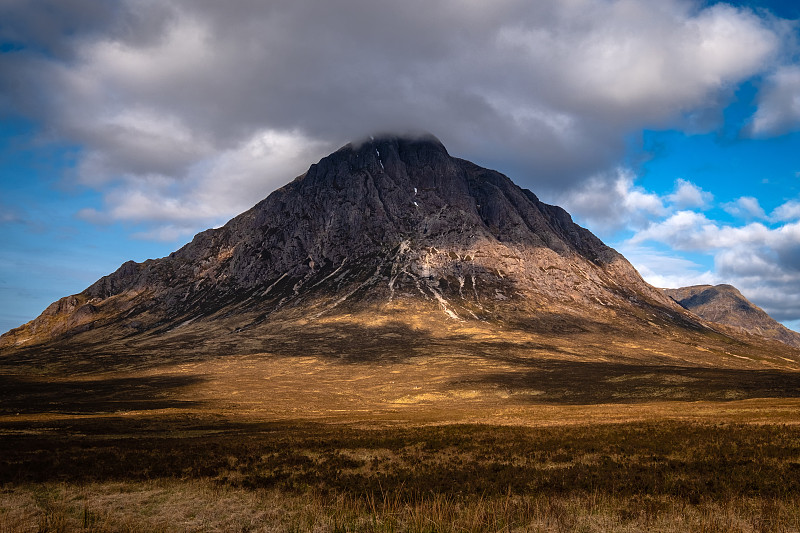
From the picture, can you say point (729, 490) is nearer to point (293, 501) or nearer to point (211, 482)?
point (293, 501)

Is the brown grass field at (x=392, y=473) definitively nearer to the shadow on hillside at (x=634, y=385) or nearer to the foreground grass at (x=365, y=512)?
the foreground grass at (x=365, y=512)

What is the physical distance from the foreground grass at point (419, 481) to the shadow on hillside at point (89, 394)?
4989 centimetres

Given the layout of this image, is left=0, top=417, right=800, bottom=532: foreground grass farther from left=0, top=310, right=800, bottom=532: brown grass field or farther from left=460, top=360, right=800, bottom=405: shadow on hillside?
left=460, top=360, right=800, bottom=405: shadow on hillside

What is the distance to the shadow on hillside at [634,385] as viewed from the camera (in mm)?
91000

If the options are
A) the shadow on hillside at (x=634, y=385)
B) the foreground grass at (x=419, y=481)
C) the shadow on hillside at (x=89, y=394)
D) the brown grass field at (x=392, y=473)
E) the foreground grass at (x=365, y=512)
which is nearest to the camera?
the foreground grass at (x=365, y=512)

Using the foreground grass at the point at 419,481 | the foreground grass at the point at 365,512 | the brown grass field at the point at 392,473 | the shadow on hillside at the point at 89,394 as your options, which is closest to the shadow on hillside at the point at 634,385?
the brown grass field at the point at 392,473

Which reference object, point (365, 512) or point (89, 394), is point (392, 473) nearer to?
point (365, 512)

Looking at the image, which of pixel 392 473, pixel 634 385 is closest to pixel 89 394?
pixel 392 473

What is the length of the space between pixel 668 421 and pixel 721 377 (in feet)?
260

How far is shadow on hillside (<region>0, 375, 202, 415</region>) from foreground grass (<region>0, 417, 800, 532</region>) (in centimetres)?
4989

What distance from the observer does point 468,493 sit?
22.0 metres

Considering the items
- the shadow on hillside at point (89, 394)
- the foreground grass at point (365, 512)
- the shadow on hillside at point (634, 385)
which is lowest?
the shadow on hillside at point (634, 385)

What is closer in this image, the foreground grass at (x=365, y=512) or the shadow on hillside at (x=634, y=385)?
the foreground grass at (x=365, y=512)

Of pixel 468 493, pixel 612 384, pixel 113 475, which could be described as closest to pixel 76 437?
pixel 113 475
